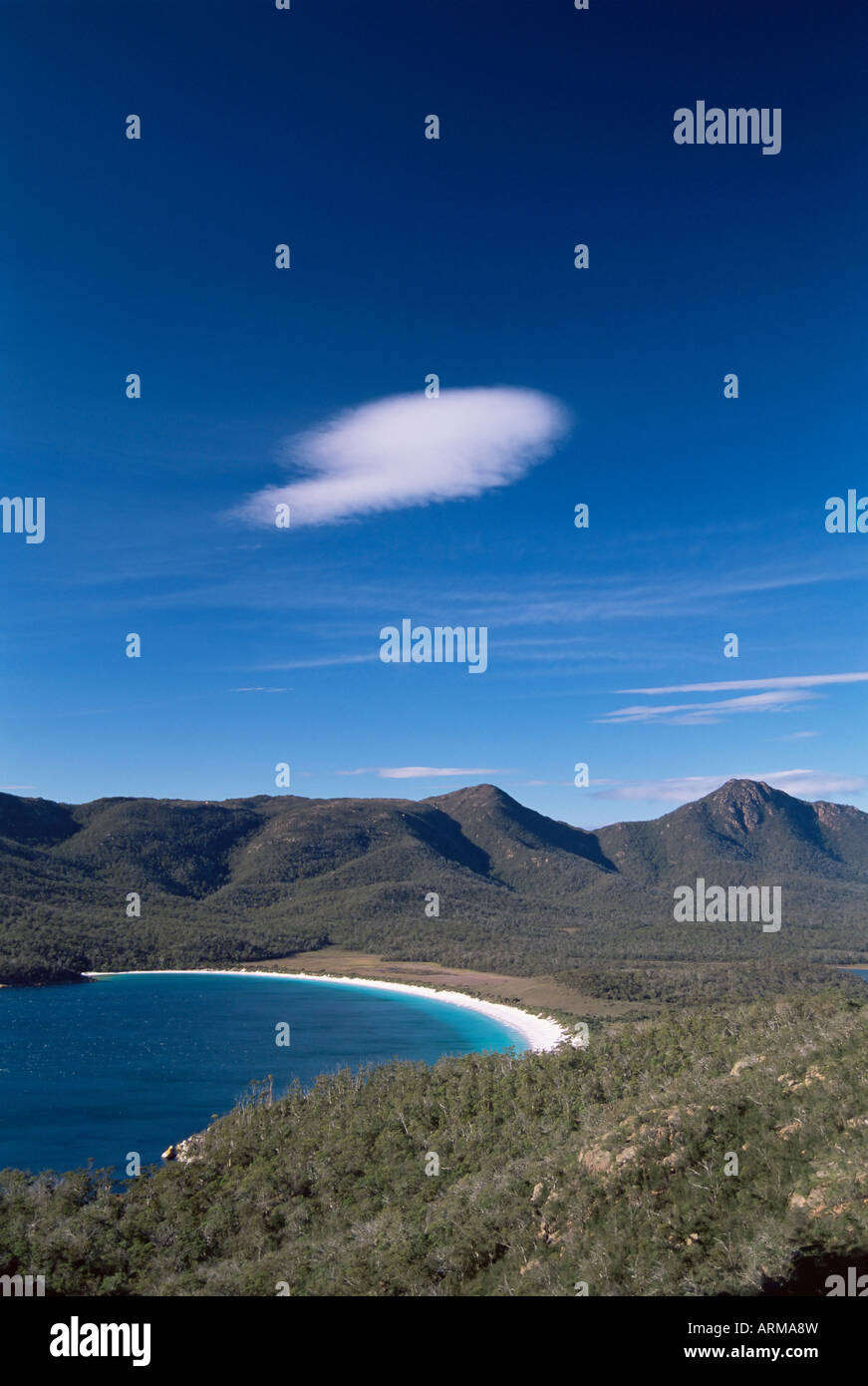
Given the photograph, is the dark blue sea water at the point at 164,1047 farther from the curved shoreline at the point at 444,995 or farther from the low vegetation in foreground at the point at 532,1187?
the low vegetation in foreground at the point at 532,1187

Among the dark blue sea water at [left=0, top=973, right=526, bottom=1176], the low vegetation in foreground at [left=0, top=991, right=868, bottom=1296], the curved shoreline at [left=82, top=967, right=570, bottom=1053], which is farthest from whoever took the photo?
the curved shoreline at [left=82, top=967, right=570, bottom=1053]

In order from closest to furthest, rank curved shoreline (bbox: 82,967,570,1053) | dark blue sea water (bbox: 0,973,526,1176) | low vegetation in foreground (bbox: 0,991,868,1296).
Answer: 1. low vegetation in foreground (bbox: 0,991,868,1296)
2. dark blue sea water (bbox: 0,973,526,1176)
3. curved shoreline (bbox: 82,967,570,1053)

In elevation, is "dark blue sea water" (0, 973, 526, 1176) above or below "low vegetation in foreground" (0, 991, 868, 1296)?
below

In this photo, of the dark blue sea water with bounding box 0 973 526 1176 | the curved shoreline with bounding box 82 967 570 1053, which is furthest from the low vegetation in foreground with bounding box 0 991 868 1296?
the curved shoreline with bounding box 82 967 570 1053

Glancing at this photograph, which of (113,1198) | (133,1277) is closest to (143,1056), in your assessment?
(113,1198)

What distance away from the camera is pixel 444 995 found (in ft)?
462

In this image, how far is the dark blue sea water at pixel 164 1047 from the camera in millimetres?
66875

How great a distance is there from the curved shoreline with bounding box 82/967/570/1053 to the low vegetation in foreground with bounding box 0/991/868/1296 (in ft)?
98.4

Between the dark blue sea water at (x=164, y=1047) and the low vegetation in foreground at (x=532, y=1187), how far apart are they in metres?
22.2

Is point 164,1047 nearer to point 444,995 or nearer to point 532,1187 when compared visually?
point 444,995

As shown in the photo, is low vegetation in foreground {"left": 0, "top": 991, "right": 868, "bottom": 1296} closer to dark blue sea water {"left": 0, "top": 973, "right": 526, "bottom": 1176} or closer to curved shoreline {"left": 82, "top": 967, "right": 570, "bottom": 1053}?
dark blue sea water {"left": 0, "top": 973, "right": 526, "bottom": 1176}

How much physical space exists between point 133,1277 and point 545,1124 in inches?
736

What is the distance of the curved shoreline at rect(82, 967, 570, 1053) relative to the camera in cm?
9956
